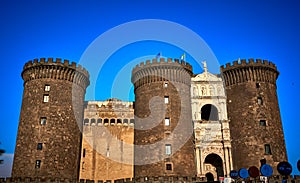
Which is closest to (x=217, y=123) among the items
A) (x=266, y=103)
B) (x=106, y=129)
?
(x=266, y=103)

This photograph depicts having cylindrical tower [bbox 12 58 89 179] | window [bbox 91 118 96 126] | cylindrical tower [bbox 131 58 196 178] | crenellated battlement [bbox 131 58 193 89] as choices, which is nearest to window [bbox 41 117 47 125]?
cylindrical tower [bbox 12 58 89 179]

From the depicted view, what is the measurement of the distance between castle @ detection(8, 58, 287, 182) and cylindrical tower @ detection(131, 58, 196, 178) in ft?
0.38

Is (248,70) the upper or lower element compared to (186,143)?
upper

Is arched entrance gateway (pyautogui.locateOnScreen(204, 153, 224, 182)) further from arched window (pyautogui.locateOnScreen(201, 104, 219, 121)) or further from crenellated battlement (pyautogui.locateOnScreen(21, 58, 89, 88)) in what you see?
crenellated battlement (pyautogui.locateOnScreen(21, 58, 89, 88))

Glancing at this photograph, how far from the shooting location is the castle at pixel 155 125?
123ft

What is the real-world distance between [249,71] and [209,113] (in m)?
7.60

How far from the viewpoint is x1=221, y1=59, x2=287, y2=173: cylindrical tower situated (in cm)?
3872

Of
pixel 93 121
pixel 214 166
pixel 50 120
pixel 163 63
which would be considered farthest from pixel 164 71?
pixel 50 120

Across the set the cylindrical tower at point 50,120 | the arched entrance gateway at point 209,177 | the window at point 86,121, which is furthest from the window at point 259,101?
the cylindrical tower at point 50,120

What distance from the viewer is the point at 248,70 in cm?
4266

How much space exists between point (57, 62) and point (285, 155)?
30.3 meters

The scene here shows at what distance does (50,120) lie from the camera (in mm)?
38688

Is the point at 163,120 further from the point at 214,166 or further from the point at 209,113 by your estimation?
the point at 214,166

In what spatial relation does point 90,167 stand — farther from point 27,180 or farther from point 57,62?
point 57,62
